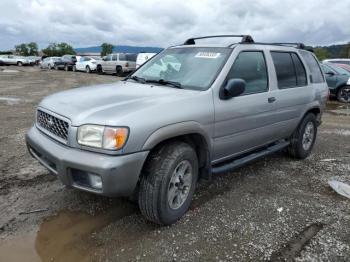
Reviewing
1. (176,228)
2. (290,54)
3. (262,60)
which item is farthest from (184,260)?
(290,54)

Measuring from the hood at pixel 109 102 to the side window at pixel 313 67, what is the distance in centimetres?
296

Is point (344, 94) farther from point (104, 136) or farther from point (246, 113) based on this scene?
point (104, 136)

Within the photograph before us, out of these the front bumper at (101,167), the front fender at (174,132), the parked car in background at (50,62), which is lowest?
the front bumper at (101,167)

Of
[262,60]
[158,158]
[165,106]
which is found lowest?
[158,158]

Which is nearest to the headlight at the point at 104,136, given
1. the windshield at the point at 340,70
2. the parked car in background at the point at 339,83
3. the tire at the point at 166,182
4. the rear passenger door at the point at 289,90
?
the tire at the point at 166,182

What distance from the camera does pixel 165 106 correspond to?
3.32 meters

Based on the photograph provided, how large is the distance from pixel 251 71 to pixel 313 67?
2079 millimetres

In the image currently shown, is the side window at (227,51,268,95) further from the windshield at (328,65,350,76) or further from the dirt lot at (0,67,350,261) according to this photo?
the windshield at (328,65,350,76)

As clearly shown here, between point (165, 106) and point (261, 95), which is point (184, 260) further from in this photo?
point (261, 95)

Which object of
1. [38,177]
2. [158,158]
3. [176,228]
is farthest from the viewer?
[38,177]

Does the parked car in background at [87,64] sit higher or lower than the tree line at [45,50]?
lower

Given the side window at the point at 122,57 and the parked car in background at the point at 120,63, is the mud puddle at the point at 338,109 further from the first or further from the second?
the side window at the point at 122,57

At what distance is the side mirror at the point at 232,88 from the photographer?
3.77 metres

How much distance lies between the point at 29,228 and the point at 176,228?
1.42 m
